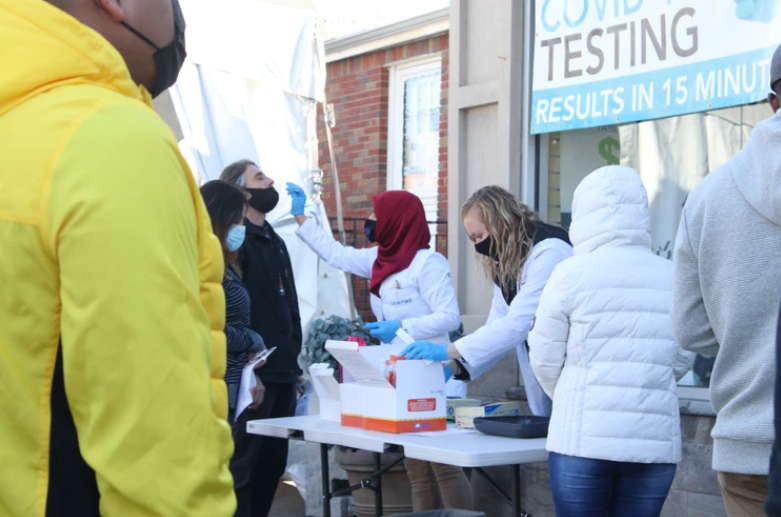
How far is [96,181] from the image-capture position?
3.69 feet

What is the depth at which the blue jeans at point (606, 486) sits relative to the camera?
321 centimetres

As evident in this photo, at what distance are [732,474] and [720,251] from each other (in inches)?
23.0

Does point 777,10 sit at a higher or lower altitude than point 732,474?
higher

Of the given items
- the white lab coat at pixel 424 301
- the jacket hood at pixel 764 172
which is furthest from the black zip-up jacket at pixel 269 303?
the jacket hood at pixel 764 172

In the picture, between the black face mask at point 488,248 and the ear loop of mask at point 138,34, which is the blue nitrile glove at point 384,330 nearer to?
the black face mask at point 488,248

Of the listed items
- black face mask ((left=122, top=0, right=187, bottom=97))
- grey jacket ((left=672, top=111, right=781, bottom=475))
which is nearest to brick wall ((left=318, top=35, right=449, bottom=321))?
grey jacket ((left=672, top=111, right=781, bottom=475))

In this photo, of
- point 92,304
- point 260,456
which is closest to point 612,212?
point 260,456

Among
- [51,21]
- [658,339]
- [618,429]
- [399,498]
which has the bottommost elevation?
[399,498]

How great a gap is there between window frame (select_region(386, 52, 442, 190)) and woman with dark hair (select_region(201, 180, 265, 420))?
528 centimetres

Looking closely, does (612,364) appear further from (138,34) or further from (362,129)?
(362,129)

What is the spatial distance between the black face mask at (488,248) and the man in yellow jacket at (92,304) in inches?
132

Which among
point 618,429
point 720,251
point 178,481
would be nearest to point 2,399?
point 178,481

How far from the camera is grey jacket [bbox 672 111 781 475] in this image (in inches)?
89.9

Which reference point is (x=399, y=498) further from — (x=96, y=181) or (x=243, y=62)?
(x=96, y=181)
